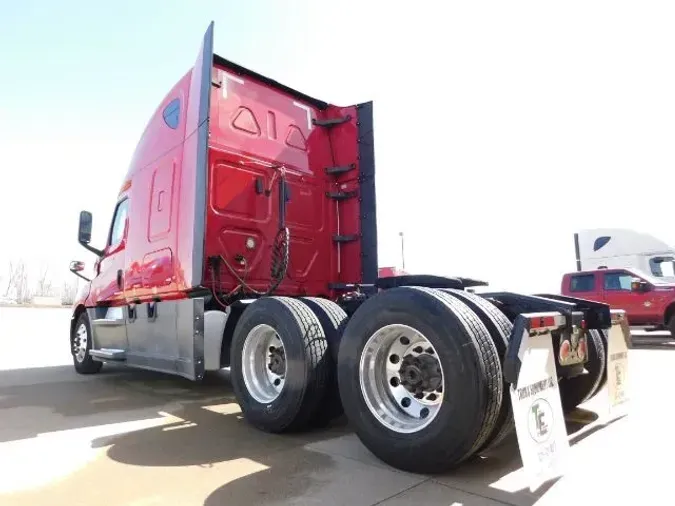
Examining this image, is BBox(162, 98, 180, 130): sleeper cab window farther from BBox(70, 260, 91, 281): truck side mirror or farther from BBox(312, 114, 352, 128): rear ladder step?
BBox(70, 260, 91, 281): truck side mirror

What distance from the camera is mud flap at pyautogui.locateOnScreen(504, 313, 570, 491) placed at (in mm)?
2539

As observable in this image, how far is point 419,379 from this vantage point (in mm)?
3168

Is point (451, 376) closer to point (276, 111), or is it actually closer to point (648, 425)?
point (648, 425)

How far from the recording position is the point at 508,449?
11.4ft

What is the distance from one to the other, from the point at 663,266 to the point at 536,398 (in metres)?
15.2

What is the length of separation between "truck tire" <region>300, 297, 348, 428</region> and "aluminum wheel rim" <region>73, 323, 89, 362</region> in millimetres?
5352

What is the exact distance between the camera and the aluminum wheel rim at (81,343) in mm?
8024

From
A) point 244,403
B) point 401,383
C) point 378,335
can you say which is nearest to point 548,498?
point 401,383

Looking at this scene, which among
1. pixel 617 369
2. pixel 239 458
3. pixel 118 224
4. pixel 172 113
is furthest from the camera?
pixel 118 224

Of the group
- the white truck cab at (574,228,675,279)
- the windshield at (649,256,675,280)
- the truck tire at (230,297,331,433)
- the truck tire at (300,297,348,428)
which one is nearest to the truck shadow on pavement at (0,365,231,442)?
the truck tire at (230,297,331,433)

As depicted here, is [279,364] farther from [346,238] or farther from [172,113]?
[172,113]

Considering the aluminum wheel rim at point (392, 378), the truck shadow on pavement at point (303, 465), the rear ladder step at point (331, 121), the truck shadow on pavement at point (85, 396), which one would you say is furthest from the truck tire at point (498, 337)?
the rear ladder step at point (331, 121)

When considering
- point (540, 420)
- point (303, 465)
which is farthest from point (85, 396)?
point (540, 420)

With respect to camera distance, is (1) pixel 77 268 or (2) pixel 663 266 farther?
(2) pixel 663 266
